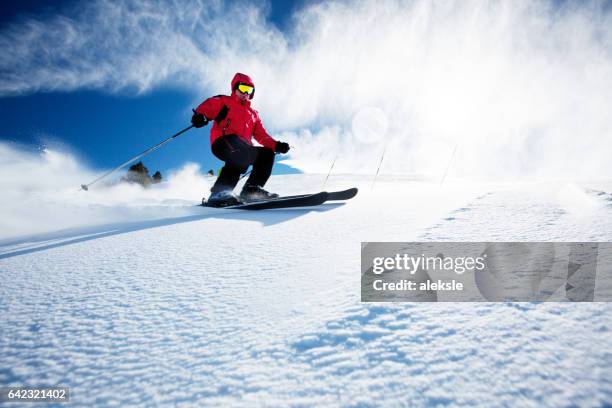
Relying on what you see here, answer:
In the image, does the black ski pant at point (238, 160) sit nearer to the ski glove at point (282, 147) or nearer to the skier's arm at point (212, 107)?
the ski glove at point (282, 147)

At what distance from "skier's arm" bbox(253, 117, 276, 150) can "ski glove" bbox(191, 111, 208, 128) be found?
0.90 meters

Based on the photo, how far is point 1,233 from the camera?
322 cm

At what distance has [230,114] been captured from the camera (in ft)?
16.0

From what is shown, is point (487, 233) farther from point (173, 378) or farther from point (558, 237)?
point (173, 378)

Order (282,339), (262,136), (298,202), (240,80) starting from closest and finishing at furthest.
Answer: (282,339)
(298,202)
(240,80)
(262,136)

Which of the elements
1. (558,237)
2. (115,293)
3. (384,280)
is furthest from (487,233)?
(115,293)

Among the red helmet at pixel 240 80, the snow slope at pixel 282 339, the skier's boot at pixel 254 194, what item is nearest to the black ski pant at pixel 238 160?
the skier's boot at pixel 254 194

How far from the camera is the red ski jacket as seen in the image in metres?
4.85

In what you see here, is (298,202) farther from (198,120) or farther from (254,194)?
(198,120)

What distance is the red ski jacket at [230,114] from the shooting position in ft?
15.9

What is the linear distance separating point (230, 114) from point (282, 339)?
462 cm

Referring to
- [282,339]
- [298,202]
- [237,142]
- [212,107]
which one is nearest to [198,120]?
[212,107]

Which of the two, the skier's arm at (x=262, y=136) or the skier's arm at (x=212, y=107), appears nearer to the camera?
the skier's arm at (x=212, y=107)

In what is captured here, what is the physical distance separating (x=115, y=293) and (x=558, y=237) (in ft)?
7.26
